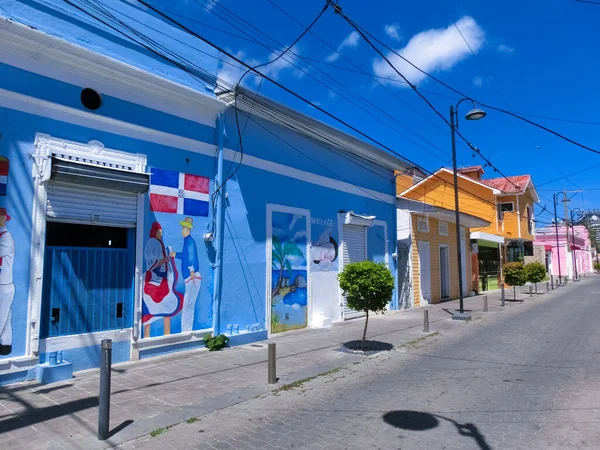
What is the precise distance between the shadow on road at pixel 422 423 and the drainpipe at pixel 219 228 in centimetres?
551

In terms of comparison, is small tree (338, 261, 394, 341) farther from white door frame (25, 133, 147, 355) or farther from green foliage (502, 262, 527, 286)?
green foliage (502, 262, 527, 286)

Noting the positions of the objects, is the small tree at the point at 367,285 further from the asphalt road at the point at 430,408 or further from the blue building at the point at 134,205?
the blue building at the point at 134,205

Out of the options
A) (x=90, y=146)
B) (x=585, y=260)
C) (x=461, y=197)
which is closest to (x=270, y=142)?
(x=90, y=146)

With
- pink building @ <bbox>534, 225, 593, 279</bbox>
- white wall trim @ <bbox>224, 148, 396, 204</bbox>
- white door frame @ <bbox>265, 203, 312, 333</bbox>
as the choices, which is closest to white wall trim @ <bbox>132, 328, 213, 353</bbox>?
white door frame @ <bbox>265, 203, 312, 333</bbox>

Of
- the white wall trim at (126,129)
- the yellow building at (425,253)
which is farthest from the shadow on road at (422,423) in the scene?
the yellow building at (425,253)

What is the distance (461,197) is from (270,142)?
22.7m

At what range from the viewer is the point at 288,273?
12422 millimetres

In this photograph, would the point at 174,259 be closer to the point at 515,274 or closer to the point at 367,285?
the point at 367,285

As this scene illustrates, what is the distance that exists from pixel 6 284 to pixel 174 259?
3129 mm

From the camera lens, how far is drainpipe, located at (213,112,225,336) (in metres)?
10.2

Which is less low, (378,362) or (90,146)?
(90,146)

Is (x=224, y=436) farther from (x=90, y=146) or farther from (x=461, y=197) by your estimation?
(x=461, y=197)

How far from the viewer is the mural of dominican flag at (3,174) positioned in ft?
23.4

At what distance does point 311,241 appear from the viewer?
13.3 m
